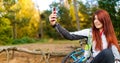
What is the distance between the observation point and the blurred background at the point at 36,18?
2669cm

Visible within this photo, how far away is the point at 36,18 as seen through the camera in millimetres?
35406

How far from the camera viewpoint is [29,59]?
6145 millimetres

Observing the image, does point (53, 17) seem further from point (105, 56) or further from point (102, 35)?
point (105, 56)

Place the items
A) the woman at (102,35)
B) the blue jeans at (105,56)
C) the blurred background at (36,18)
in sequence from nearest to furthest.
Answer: the blue jeans at (105,56), the woman at (102,35), the blurred background at (36,18)

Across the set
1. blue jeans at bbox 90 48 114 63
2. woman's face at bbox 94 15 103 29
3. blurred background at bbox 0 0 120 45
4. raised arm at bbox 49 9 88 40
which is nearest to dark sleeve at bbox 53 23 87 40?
raised arm at bbox 49 9 88 40

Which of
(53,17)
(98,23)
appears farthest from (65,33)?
→ (98,23)

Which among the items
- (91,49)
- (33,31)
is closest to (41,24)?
(33,31)

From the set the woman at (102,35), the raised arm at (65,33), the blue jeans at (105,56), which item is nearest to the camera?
the blue jeans at (105,56)

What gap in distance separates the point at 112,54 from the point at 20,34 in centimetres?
3106

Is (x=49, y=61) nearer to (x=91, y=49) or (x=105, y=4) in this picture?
(x=91, y=49)

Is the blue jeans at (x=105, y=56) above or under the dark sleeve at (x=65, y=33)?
under

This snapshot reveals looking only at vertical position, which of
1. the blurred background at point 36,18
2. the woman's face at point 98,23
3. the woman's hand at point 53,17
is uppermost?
the woman's hand at point 53,17

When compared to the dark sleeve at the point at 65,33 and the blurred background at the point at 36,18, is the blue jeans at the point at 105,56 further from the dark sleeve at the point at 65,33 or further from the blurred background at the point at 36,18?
the blurred background at the point at 36,18

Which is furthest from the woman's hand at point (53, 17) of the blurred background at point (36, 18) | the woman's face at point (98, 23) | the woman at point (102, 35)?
the blurred background at point (36, 18)
